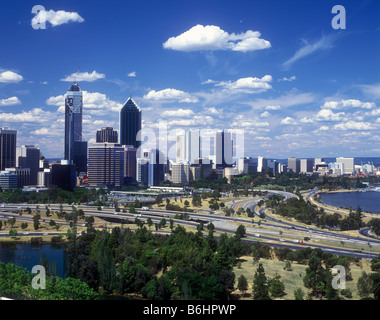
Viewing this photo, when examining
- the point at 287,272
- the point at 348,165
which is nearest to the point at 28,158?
the point at 287,272

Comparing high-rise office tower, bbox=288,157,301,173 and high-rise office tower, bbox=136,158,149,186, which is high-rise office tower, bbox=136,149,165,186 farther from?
high-rise office tower, bbox=288,157,301,173

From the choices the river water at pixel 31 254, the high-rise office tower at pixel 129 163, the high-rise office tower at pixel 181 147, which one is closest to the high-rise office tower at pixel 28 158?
the high-rise office tower at pixel 129 163

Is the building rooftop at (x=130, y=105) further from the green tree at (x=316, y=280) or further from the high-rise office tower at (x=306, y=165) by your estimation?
the green tree at (x=316, y=280)

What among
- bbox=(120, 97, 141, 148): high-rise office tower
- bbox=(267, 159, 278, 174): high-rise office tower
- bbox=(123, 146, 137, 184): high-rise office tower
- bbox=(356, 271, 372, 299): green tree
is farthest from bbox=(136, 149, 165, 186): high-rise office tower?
bbox=(356, 271, 372, 299): green tree
